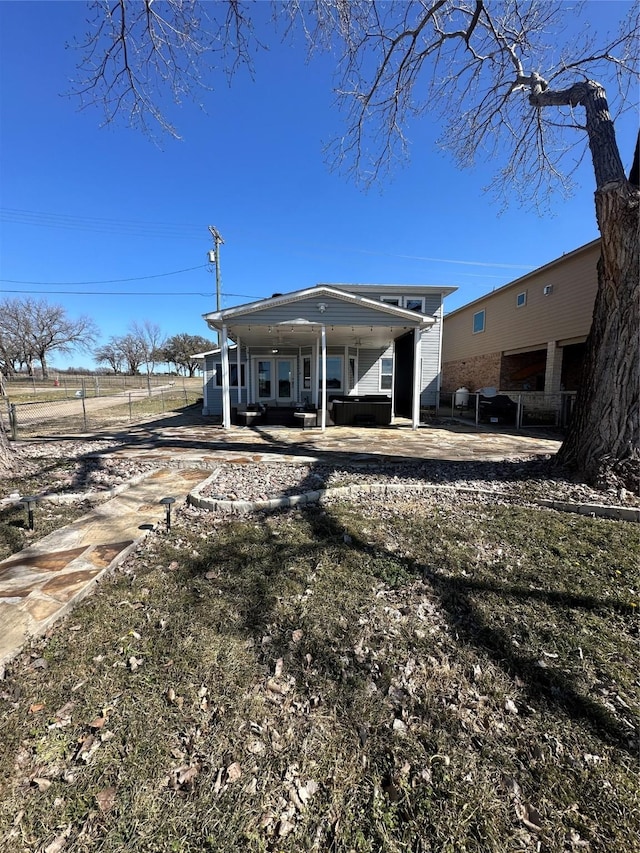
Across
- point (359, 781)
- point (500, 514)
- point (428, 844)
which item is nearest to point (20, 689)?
point (359, 781)

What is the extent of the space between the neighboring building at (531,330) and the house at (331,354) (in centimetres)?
270

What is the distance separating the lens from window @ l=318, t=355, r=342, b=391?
1473 cm

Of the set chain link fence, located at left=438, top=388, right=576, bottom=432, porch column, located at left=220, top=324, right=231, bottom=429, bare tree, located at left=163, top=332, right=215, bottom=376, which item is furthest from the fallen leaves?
bare tree, located at left=163, top=332, right=215, bottom=376

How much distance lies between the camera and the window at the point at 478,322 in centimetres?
1814

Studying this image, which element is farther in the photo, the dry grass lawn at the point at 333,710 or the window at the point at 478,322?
the window at the point at 478,322

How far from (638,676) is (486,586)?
2.97 ft

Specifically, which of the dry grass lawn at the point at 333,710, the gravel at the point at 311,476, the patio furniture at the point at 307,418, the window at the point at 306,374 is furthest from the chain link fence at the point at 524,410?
the dry grass lawn at the point at 333,710

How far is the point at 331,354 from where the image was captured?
14.8 m

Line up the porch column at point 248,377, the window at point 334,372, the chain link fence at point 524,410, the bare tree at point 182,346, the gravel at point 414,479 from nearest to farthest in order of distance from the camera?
1. the gravel at point 414,479
2. the chain link fence at point 524,410
3. the porch column at point 248,377
4. the window at point 334,372
5. the bare tree at point 182,346

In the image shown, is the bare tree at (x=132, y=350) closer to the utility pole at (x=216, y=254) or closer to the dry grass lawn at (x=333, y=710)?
the utility pole at (x=216, y=254)

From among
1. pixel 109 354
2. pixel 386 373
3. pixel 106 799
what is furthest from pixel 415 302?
pixel 109 354

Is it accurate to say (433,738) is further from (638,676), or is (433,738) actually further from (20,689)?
(20,689)

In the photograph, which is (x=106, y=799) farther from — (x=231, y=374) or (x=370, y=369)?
(x=370, y=369)

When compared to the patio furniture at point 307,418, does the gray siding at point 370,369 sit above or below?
above
